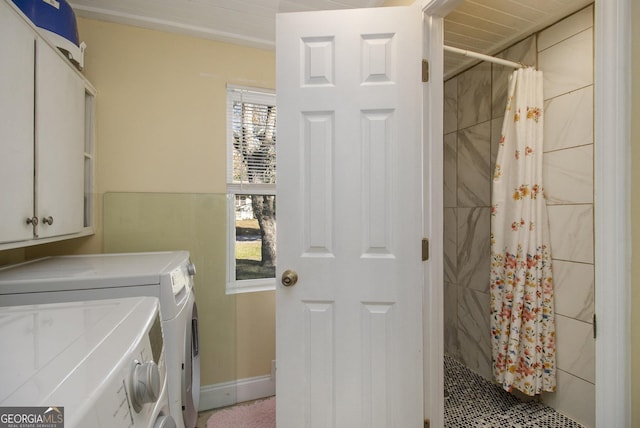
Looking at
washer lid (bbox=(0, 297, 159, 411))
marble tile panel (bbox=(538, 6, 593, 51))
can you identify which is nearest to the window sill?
washer lid (bbox=(0, 297, 159, 411))

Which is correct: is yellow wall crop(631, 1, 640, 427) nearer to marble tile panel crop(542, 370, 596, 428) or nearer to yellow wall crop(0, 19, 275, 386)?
marble tile panel crop(542, 370, 596, 428)

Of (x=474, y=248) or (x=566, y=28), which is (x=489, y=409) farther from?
(x=566, y=28)

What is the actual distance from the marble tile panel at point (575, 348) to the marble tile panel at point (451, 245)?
795mm

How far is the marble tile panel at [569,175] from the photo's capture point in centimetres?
172

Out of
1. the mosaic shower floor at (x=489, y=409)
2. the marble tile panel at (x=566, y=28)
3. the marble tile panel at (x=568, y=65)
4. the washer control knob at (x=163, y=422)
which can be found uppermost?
the marble tile panel at (x=566, y=28)

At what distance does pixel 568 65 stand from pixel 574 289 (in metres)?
1.25

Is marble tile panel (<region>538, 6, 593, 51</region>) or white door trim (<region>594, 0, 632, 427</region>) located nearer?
white door trim (<region>594, 0, 632, 427</region>)

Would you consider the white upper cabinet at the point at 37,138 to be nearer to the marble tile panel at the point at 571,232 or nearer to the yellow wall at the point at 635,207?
the yellow wall at the point at 635,207

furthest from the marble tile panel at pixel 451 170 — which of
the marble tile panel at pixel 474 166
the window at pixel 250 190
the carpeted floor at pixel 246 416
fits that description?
the carpeted floor at pixel 246 416

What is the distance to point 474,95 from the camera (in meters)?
2.36

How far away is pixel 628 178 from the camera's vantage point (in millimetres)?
697

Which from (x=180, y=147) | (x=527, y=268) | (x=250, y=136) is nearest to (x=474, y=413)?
(x=527, y=268)

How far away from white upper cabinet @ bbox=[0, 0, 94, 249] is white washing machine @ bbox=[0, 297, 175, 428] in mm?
534

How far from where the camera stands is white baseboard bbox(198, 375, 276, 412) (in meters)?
2.03
